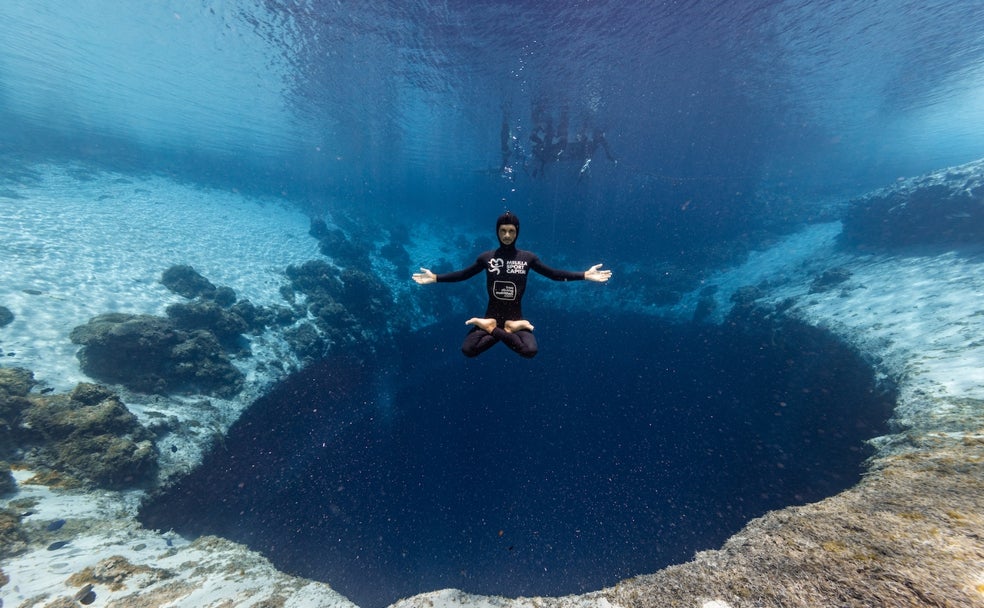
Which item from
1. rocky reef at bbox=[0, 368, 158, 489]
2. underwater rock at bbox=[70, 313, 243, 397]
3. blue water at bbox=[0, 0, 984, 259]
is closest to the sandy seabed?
rocky reef at bbox=[0, 368, 158, 489]

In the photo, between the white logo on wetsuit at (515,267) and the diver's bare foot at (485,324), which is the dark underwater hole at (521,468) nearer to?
the diver's bare foot at (485,324)

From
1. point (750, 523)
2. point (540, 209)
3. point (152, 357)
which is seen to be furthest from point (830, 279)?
point (540, 209)

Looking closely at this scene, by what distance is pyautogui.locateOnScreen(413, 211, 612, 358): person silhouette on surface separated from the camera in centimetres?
438

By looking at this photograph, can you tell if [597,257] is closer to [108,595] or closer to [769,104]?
[769,104]

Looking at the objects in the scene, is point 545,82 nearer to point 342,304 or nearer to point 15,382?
point 342,304

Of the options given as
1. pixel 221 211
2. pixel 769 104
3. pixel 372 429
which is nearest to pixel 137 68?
pixel 221 211

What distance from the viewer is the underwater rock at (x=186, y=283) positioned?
14562 millimetres

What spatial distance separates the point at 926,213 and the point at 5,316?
1454 inches

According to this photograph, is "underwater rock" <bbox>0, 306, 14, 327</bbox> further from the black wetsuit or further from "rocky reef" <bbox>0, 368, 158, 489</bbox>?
the black wetsuit

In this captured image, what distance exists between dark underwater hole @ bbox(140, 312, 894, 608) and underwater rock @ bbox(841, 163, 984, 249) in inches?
337

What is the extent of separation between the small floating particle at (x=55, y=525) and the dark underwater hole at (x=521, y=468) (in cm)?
147

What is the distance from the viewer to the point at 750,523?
12.0ft

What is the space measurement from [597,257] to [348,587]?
A: 27099 millimetres

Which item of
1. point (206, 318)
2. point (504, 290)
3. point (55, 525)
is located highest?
point (206, 318)
